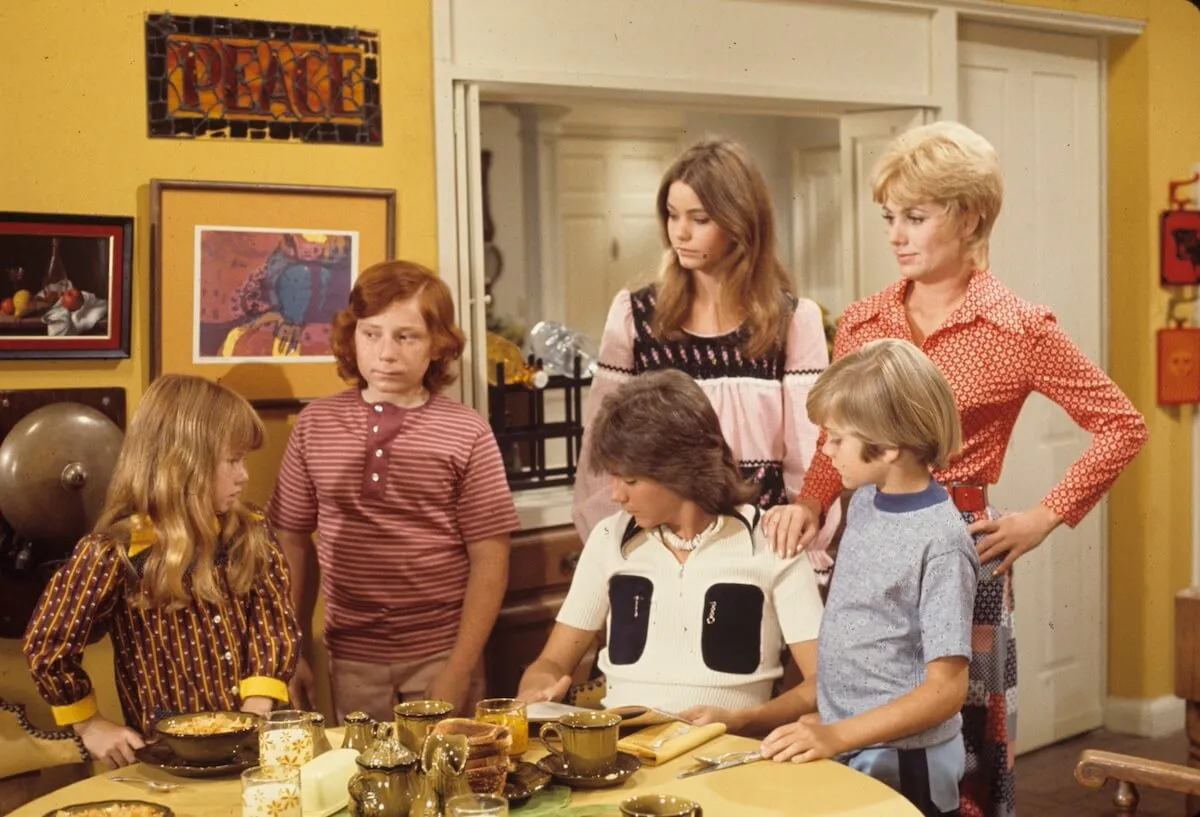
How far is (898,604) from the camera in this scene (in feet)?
7.40

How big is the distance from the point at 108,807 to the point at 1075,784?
3.43 metres

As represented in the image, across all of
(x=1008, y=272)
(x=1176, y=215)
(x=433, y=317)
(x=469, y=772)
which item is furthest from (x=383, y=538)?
(x=1176, y=215)

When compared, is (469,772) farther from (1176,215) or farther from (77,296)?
(1176,215)

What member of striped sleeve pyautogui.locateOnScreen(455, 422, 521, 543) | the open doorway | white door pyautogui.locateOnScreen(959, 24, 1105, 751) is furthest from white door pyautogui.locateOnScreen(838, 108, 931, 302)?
striped sleeve pyautogui.locateOnScreen(455, 422, 521, 543)

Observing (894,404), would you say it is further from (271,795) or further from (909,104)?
(909,104)

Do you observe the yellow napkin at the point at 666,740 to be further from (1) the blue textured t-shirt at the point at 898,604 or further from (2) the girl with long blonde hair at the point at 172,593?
(2) the girl with long blonde hair at the point at 172,593

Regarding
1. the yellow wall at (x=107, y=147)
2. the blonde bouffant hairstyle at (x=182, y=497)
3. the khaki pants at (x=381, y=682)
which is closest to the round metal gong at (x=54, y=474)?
the yellow wall at (x=107, y=147)

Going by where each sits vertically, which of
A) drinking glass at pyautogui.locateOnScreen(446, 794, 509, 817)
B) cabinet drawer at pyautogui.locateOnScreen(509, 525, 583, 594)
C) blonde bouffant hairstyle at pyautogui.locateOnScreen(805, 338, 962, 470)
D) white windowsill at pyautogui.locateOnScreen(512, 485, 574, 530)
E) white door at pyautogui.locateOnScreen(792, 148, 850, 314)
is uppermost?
white door at pyautogui.locateOnScreen(792, 148, 850, 314)

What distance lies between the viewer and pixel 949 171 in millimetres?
2729

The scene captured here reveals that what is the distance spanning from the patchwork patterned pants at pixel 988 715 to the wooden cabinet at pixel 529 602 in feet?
4.22

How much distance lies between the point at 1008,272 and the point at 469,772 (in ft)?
11.0

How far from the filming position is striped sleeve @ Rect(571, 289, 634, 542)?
3043 mm

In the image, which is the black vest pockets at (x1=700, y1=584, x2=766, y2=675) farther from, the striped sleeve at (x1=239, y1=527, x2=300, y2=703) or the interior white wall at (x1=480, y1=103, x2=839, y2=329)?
the interior white wall at (x1=480, y1=103, x2=839, y2=329)

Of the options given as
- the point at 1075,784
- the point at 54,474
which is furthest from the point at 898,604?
the point at 1075,784
